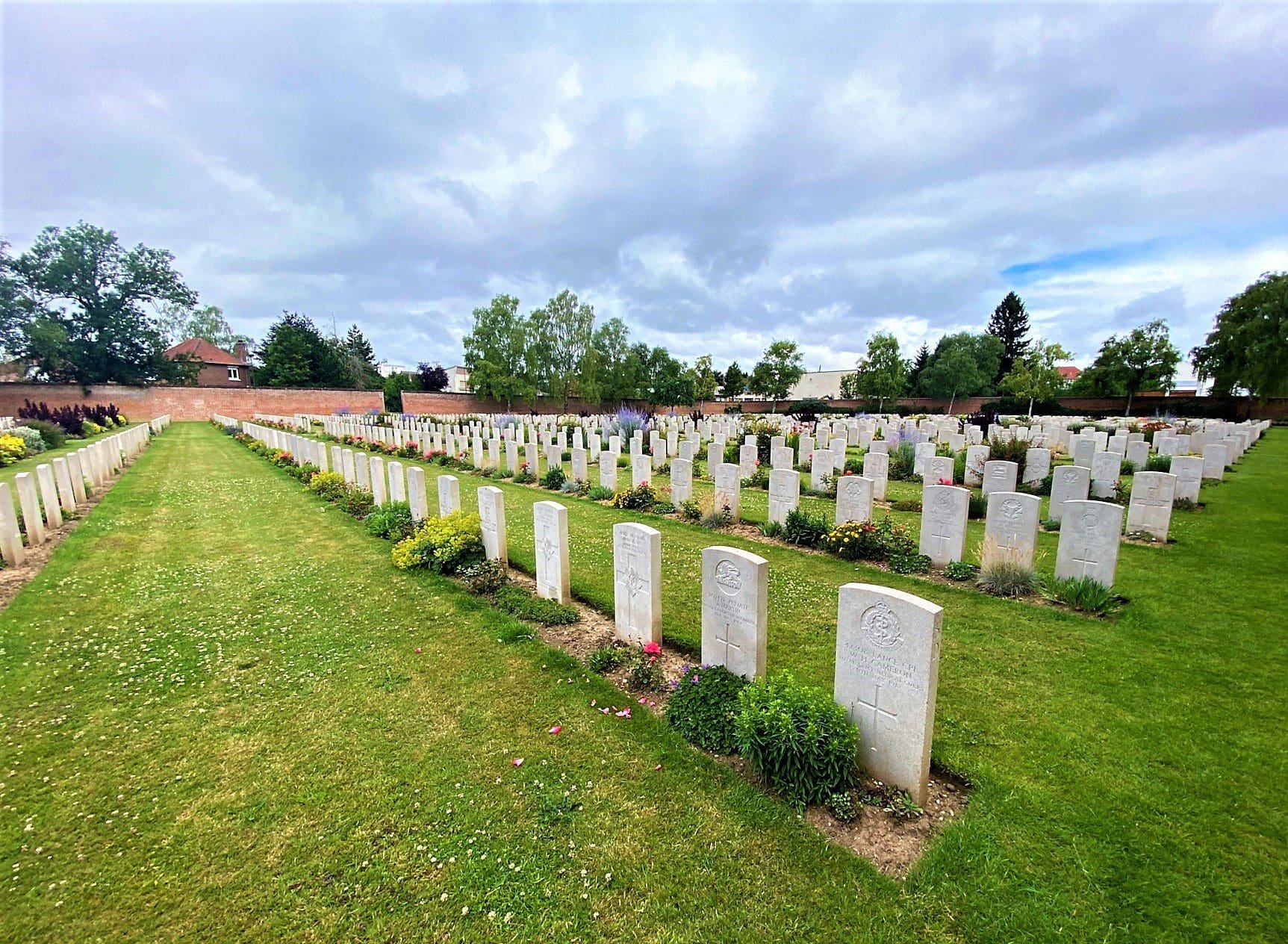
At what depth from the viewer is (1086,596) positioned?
5457 mm

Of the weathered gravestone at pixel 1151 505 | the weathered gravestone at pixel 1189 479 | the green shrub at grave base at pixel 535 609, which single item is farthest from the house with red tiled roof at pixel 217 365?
the weathered gravestone at pixel 1189 479

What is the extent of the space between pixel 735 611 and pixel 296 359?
214 feet

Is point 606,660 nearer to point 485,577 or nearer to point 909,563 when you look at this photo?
point 485,577

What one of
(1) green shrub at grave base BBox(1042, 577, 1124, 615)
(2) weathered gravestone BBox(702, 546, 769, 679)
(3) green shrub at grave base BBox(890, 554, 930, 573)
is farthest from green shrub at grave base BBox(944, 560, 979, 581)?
(2) weathered gravestone BBox(702, 546, 769, 679)

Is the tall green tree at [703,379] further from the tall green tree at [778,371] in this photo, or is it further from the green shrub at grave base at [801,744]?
the green shrub at grave base at [801,744]

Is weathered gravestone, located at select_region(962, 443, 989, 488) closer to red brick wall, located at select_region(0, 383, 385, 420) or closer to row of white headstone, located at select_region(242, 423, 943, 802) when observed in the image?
row of white headstone, located at select_region(242, 423, 943, 802)

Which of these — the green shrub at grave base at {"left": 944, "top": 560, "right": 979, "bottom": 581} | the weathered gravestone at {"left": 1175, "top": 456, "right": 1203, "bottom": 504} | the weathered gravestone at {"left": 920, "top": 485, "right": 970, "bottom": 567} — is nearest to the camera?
the green shrub at grave base at {"left": 944, "top": 560, "right": 979, "bottom": 581}

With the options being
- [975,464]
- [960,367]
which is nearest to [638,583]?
[975,464]

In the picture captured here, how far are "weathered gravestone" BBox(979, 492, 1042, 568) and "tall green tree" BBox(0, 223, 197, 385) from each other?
57.1m

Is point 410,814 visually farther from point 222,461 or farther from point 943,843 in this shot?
point 222,461

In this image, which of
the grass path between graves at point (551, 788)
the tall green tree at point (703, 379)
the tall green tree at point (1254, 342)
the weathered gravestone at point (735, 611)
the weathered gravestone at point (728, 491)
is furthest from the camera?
the tall green tree at point (703, 379)

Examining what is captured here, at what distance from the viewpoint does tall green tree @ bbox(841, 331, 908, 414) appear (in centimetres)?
4844

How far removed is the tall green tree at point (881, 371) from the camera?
48.4m

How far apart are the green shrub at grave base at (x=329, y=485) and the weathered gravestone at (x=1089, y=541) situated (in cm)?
1296
